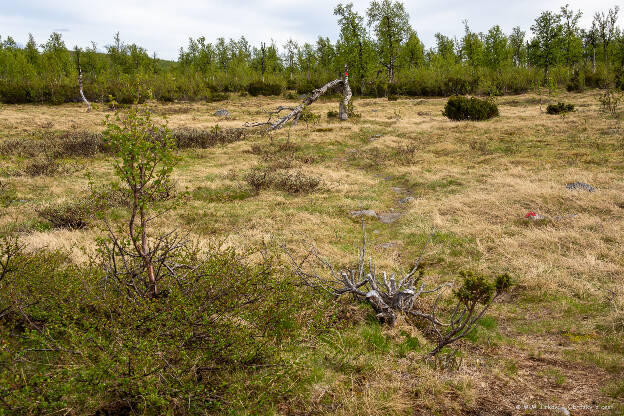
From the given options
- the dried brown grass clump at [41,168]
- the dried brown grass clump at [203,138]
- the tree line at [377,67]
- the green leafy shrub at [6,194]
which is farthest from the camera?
the tree line at [377,67]

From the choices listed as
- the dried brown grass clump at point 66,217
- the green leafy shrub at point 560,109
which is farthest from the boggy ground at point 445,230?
the green leafy shrub at point 560,109

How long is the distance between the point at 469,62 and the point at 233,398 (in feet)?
196

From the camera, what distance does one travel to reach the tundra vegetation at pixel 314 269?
11.5 ft

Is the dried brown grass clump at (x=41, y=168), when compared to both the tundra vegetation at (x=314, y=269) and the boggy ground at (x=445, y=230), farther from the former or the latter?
the boggy ground at (x=445, y=230)

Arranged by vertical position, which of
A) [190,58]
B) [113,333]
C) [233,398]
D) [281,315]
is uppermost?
[190,58]

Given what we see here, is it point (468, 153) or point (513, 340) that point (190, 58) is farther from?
point (513, 340)

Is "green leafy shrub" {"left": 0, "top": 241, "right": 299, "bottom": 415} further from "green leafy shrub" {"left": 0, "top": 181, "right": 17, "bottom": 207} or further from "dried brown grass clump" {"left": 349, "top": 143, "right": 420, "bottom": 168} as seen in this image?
"dried brown grass clump" {"left": 349, "top": 143, "right": 420, "bottom": 168}

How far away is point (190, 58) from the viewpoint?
73500 mm

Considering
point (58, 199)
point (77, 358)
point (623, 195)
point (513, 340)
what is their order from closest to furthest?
point (77, 358) → point (513, 340) → point (623, 195) → point (58, 199)

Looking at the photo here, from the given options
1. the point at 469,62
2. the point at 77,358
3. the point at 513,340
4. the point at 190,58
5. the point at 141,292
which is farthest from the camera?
the point at 190,58

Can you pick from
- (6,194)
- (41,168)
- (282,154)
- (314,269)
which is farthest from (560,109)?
(6,194)

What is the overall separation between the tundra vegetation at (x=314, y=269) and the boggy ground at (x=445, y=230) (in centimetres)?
4

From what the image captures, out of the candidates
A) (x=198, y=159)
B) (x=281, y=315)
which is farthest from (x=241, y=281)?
(x=198, y=159)

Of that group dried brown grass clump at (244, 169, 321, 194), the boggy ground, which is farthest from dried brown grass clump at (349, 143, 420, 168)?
dried brown grass clump at (244, 169, 321, 194)
